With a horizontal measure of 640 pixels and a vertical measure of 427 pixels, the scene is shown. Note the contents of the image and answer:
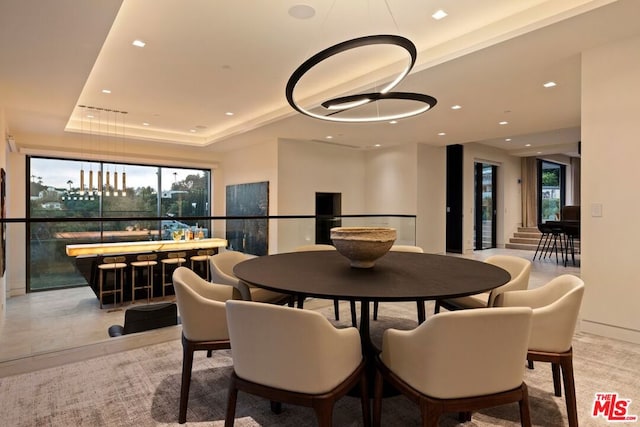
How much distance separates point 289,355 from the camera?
57.2 inches

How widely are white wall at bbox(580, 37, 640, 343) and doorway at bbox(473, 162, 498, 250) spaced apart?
22.3 feet

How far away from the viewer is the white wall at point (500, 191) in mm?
9023

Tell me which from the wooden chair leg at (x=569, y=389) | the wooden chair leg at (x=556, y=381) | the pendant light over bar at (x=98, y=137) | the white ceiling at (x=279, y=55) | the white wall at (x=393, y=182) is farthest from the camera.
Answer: the white wall at (x=393, y=182)

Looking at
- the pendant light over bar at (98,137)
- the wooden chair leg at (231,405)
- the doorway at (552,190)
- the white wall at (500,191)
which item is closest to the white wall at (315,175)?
the white wall at (500,191)

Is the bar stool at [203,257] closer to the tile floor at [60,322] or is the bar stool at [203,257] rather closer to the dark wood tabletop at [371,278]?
the tile floor at [60,322]

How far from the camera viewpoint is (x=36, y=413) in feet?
6.71

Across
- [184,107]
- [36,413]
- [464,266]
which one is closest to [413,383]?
[464,266]

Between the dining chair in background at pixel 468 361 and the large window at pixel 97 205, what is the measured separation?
119 inches

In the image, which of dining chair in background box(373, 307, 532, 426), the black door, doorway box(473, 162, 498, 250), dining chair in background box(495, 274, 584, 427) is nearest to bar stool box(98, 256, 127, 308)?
dining chair in background box(373, 307, 532, 426)

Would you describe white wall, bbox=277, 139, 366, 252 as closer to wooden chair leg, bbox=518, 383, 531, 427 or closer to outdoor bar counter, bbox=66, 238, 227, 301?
outdoor bar counter, bbox=66, 238, 227, 301

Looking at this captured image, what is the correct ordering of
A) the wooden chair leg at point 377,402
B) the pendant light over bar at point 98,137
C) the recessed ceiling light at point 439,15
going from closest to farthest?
the wooden chair leg at point 377,402, the recessed ceiling light at point 439,15, the pendant light over bar at point 98,137

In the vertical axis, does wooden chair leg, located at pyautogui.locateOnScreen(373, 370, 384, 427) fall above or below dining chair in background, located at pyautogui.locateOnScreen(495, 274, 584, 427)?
below

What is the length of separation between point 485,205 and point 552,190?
3.32 metres

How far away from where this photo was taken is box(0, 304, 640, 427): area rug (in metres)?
1.98
